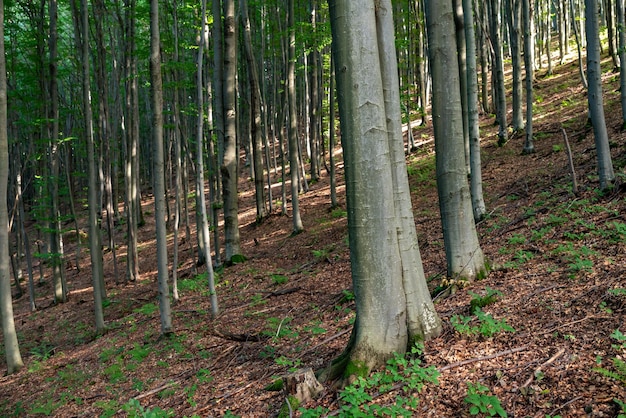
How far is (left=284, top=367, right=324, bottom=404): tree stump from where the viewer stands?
3855mm

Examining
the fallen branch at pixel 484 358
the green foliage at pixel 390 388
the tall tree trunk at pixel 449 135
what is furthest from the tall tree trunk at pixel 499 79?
the green foliage at pixel 390 388

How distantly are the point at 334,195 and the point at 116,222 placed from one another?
15452 mm

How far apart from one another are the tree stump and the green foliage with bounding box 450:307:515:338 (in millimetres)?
1444

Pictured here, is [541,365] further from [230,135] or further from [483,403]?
[230,135]

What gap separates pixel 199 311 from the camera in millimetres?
9180

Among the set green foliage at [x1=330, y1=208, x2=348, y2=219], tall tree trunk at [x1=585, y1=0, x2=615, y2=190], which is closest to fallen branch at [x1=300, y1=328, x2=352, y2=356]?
tall tree trunk at [x1=585, y1=0, x2=615, y2=190]

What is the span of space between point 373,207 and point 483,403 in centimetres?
170

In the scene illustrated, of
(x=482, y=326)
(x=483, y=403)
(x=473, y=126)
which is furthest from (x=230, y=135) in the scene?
(x=483, y=403)

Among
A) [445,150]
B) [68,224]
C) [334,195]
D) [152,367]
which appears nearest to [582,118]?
[334,195]

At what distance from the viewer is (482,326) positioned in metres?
4.15

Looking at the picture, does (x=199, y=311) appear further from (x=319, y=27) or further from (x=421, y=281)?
(x=319, y=27)

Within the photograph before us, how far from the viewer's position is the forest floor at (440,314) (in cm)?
353

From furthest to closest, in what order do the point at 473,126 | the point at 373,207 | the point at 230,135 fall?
the point at 230,135 < the point at 473,126 < the point at 373,207

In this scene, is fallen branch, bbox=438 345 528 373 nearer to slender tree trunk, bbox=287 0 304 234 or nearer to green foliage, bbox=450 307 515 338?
green foliage, bbox=450 307 515 338
